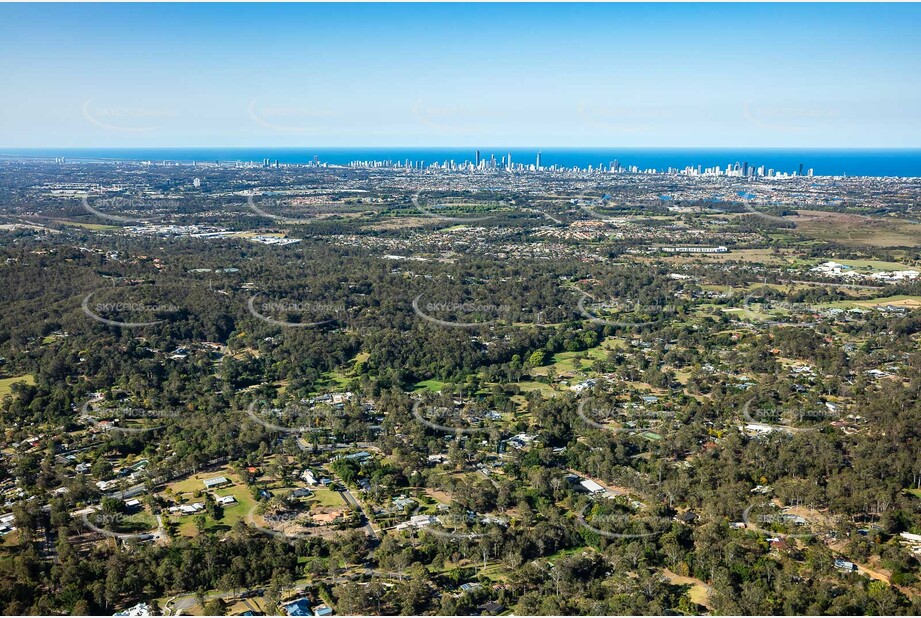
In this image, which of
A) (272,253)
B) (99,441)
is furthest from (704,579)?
(272,253)

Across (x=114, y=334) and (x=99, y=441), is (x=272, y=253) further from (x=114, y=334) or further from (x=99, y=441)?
(x=99, y=441)

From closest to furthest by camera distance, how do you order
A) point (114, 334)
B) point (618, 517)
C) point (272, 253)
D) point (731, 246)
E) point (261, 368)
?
point (618, 517) → point (261, 368) → point (114, 334) → point (272, 253) → point (731, 246)

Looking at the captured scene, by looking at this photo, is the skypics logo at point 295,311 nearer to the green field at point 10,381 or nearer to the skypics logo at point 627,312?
the green field at point 10,381

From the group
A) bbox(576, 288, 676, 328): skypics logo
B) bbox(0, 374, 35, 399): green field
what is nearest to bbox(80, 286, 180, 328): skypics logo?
bbox(0, 374, 35, 399): green field

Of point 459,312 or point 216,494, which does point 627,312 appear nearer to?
point 459,312

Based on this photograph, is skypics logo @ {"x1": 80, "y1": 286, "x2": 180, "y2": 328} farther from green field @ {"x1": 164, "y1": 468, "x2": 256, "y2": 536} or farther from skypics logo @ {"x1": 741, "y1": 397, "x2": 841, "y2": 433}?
skypics logo @ {"x1": 741, "y1": 397, "x2": 841, "y2": 433}
